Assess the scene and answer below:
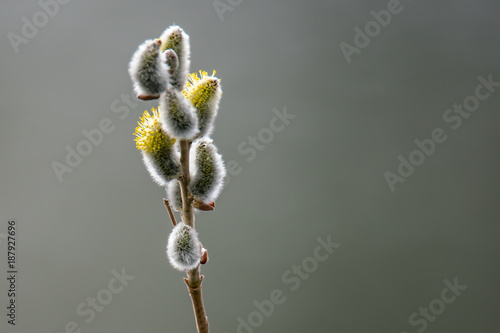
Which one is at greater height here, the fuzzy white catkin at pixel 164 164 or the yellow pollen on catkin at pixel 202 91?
the yellow pollen on catkin at pixel 202 91

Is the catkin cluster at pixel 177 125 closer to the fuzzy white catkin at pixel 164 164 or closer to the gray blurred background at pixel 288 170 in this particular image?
the fuzzy white catkin at pixel 164 164

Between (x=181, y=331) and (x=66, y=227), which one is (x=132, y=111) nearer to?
(x=66, y=227)

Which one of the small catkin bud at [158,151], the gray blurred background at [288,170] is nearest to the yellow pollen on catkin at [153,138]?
the small catkin bud at [158,151]

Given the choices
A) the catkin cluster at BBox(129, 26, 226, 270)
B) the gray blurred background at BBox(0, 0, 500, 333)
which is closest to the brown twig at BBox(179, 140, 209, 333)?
the catkin cluster at BBox(129, 26, 226, 270)

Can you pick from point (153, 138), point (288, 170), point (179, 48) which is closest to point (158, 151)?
point (153, 138)

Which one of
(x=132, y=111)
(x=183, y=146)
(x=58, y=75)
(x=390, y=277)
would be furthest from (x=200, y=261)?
(x=390, y=277)

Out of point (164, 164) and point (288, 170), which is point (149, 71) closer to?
point (164, 164)
